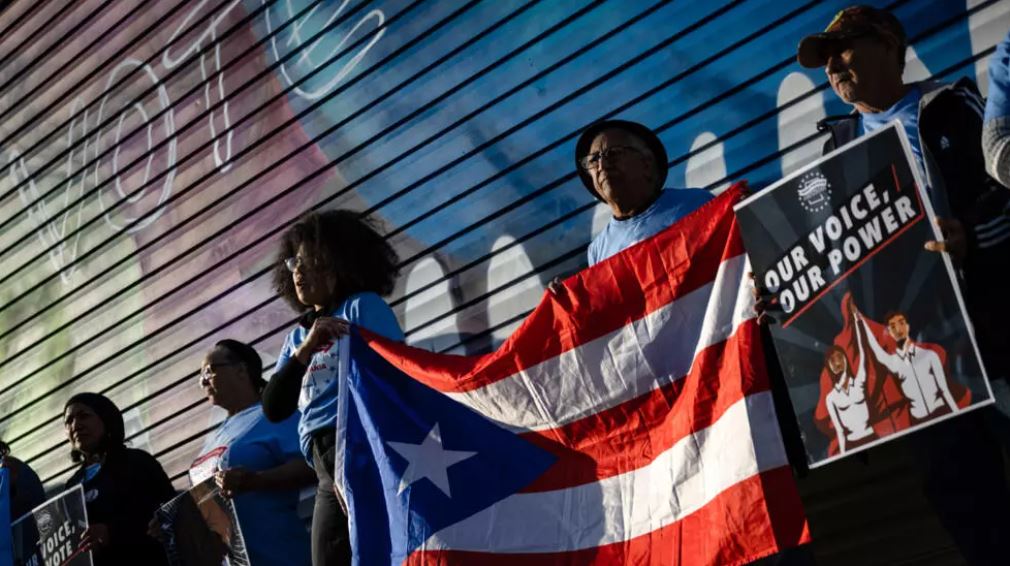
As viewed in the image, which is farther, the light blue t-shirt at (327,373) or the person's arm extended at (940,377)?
the light blue t-shirt at (327,373)

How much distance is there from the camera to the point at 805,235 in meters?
4.13

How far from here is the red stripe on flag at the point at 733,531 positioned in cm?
411

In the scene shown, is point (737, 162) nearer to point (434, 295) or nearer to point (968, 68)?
point (968, 68)

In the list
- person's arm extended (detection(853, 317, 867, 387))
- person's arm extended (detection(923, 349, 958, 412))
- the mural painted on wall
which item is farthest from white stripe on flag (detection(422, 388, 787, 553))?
the mural painted on wall

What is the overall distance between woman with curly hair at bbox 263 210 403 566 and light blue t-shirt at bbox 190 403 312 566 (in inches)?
23.6

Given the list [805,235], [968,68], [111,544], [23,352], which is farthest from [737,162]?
[23,352]

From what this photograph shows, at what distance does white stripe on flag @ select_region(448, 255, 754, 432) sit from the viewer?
4.46 meters

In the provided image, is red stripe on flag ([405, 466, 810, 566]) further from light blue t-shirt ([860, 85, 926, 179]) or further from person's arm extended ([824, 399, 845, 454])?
light blue t-shirt ([860, 85, 926, 179])

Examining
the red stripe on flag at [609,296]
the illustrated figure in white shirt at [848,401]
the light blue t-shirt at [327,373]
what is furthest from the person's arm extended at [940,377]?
the light blue t-shirt at [327,373]

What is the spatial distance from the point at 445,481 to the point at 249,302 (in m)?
3.43

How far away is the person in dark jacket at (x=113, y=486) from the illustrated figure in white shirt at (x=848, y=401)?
363 centimetres

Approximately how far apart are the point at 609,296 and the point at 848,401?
1030 millimetres

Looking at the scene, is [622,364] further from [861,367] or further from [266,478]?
[266,478]

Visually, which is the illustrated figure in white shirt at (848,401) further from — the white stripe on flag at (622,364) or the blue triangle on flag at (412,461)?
the blue triangle on flag at (412,461)
